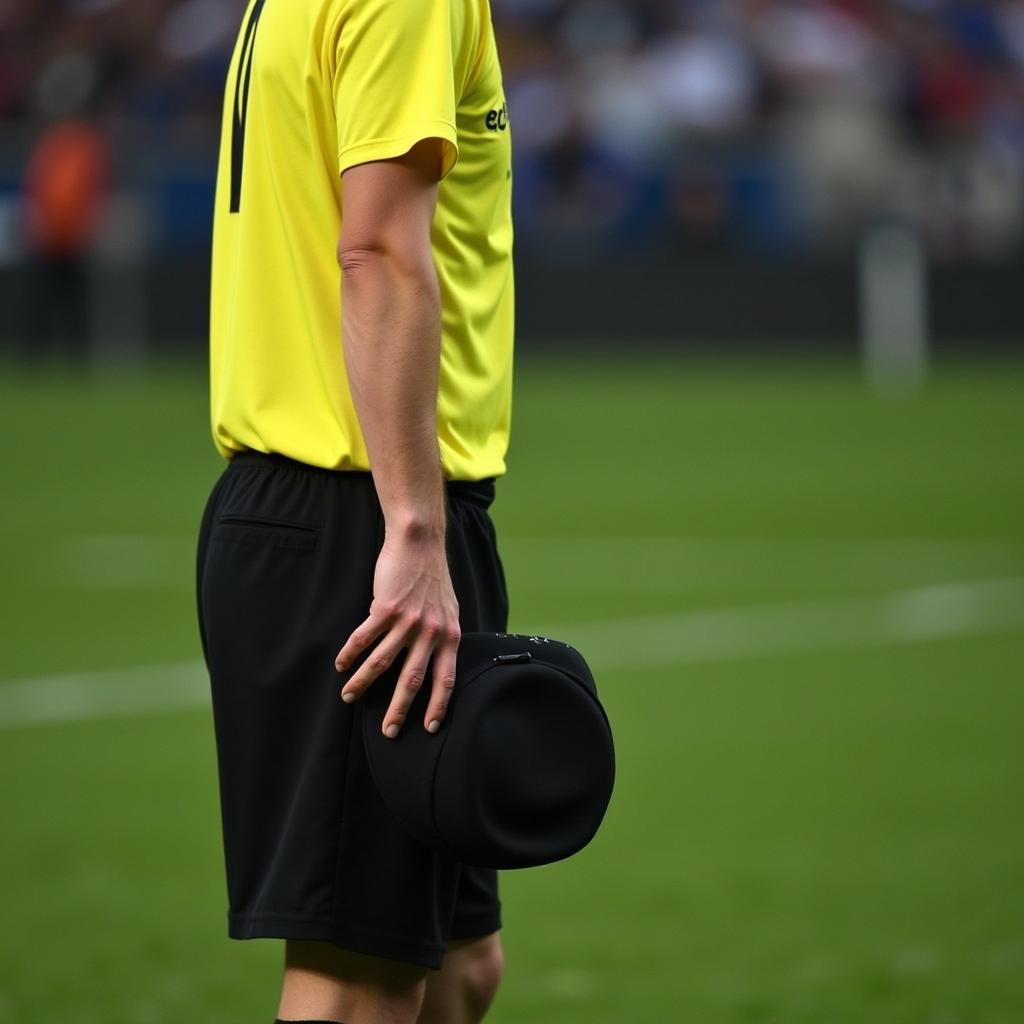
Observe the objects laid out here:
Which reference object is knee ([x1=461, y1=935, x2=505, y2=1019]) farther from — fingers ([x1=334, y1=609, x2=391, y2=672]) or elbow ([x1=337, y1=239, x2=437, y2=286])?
elbow ([x1=337, y1=239, x2=437, y2=286])

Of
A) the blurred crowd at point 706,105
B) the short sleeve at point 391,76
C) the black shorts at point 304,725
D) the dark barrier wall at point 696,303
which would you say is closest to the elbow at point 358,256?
the short sleeve at point 391,76

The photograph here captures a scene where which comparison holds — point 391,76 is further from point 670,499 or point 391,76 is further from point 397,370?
point 670,499

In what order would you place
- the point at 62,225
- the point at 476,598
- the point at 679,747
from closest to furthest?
the point at 476,598, the point at 679,747, the point at 62,225

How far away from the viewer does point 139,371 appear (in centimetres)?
2584

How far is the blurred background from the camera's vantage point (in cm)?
553

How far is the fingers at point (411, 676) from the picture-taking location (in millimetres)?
2877

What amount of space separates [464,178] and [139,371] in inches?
914

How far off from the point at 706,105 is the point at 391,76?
26.7 metres

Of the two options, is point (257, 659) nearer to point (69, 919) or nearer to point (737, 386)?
point (69, 919)

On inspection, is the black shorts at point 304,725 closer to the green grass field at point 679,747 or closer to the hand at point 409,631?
the hand at point 409,631

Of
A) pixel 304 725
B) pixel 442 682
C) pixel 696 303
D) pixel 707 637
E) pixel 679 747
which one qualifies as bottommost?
pixel 696 303

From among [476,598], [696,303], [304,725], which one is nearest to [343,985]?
[304,725]

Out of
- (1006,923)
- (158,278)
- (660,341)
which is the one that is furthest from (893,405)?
(1006,923)

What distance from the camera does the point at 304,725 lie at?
3.03 m
